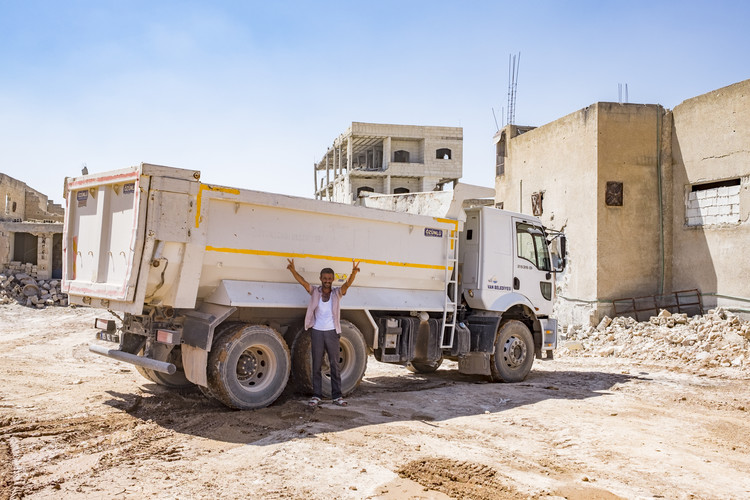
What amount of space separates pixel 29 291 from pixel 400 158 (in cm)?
2787

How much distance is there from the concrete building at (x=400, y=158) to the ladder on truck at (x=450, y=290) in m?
32.3

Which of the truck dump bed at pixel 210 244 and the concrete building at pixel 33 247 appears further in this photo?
the concrete building at pixel 33 247

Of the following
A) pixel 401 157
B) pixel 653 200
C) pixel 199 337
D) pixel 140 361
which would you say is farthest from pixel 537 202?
pixel 401 157

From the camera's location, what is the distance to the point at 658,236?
15305 millimetres

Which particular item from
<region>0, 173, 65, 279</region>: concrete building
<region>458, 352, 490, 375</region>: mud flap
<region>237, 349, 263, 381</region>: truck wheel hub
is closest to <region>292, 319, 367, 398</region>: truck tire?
<region>237, 349, 263, 381</region>: truck wheel hub

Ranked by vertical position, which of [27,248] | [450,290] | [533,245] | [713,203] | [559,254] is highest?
[713,203]

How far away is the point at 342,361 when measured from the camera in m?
8.07

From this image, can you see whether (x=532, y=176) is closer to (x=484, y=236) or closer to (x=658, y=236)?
(x=658, y=236)

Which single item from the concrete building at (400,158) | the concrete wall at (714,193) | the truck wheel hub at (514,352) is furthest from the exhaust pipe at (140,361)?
the concrete building at (400,158)

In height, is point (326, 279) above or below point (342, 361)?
above

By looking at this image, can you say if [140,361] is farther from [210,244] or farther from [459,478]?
[459,478]

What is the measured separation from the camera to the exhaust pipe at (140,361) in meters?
6.54

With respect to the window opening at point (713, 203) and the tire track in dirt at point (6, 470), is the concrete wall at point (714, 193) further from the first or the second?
the tire track in dirt at point (6, 470)

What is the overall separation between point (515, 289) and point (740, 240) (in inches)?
254
